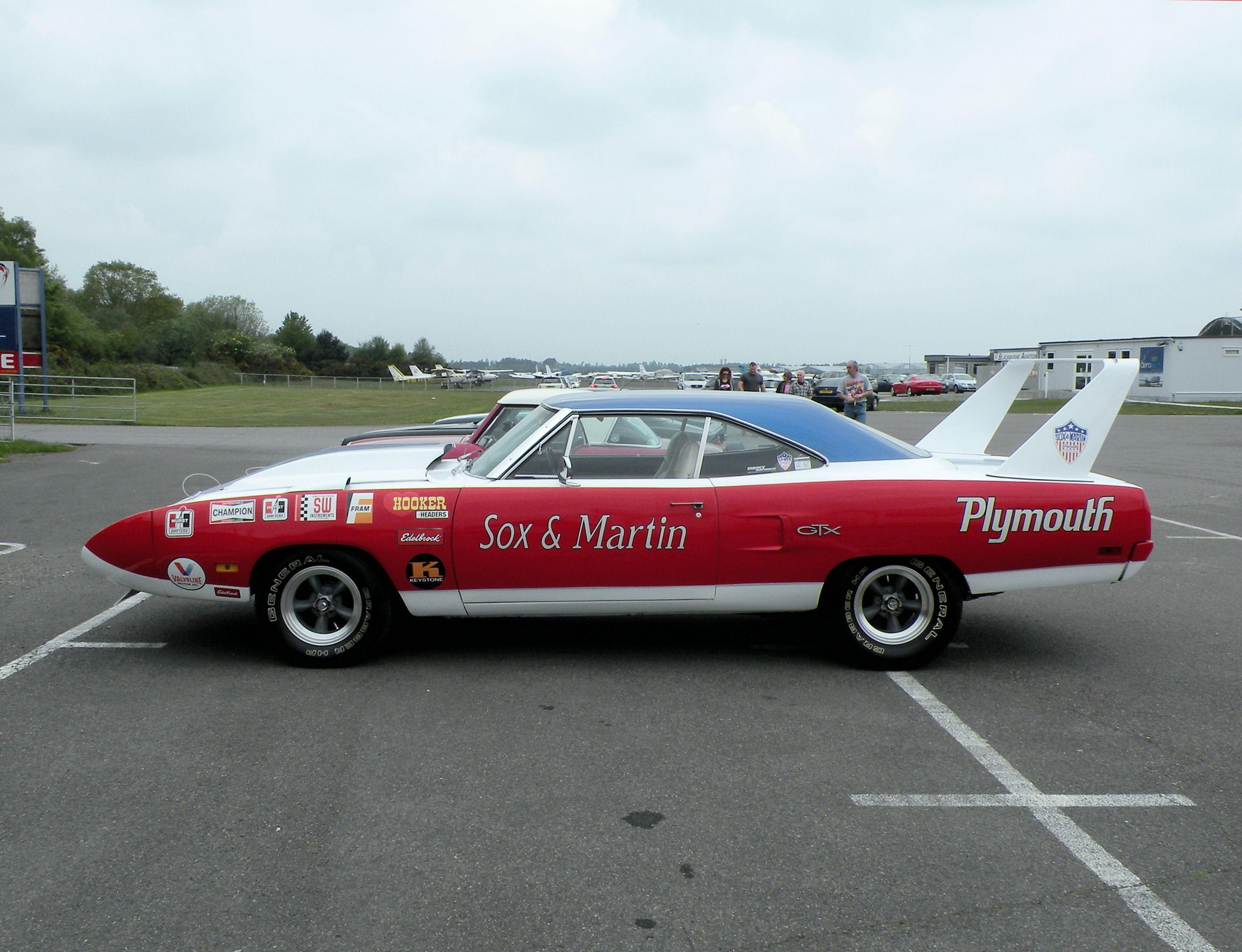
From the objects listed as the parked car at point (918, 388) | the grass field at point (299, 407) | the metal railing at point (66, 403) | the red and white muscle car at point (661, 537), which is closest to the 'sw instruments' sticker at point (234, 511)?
the red and white muscle car at point (661, 537)

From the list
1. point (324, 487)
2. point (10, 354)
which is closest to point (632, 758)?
point (324, 487)

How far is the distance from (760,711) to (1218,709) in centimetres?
208

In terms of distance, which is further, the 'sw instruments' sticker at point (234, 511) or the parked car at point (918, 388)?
the parked car at point (918, 388)

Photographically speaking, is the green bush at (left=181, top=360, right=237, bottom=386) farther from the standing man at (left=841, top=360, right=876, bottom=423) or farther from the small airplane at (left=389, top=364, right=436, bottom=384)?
the standing man at (left=841, top=360, right=876, bottom=423)

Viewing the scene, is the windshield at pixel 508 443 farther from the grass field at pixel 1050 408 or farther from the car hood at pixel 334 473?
the grass field at pixel 1050 408

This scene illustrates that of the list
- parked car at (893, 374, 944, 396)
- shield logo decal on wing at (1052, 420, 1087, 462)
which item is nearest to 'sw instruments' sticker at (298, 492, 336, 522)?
shield logo decal on wing at (1052, 420, 1087, 462)

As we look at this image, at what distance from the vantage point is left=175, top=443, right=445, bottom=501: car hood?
5184 mm

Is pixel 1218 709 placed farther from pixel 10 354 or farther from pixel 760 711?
pixel 10 354

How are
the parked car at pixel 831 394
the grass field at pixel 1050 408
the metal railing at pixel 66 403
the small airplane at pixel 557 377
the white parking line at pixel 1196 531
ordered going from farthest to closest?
the grass field at pixel 1050 408 → the parked car at pixel 831 394 → the metal railing at pixel 66 403 → the small airplane at pixel 557 377 → the white parking line at pixel 1196 531

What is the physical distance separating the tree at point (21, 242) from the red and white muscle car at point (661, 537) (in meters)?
70.7

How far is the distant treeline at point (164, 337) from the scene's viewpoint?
193 ft

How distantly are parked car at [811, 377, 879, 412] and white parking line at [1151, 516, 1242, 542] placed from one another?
18542mm

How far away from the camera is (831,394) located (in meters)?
34.1

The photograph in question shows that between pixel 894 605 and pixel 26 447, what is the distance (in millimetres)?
17029
